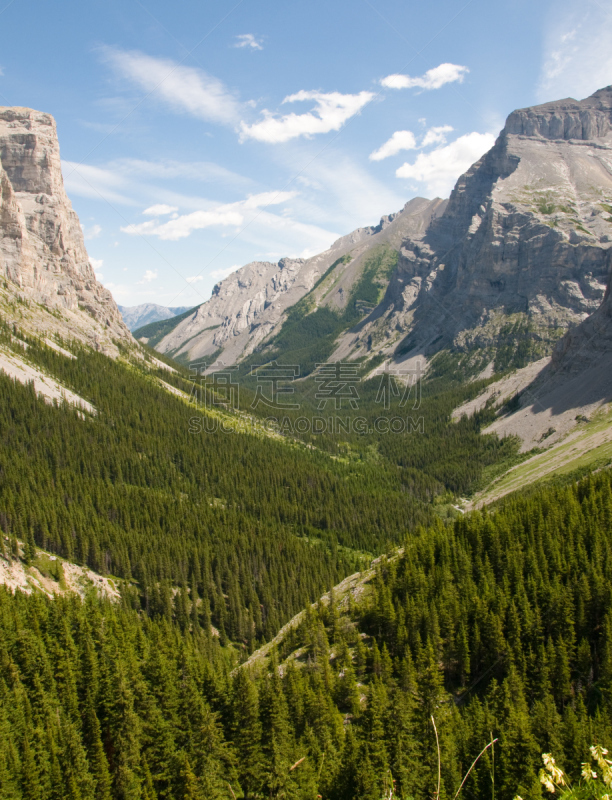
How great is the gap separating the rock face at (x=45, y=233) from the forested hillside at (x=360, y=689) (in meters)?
140

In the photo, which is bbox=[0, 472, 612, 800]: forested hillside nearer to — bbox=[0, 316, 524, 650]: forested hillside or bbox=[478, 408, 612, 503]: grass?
bbox=[0, 316, 524, 650]: forested hillside

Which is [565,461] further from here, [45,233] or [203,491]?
[45,233]

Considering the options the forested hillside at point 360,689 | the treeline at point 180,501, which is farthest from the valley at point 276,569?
the treeline at point 180,501

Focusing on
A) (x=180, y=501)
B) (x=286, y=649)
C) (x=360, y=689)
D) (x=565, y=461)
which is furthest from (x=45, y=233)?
(x=360, y=689)

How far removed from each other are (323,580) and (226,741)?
49924 millimetres

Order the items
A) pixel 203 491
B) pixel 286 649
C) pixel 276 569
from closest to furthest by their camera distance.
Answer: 1. pixel 286 649
2. pixel 276 569
3. pixel 203 491

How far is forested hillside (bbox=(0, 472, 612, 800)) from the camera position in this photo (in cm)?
3134

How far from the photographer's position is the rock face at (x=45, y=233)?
166000 millimetres

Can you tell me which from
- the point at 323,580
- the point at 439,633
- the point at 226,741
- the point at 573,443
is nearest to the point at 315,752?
the point at 226,741

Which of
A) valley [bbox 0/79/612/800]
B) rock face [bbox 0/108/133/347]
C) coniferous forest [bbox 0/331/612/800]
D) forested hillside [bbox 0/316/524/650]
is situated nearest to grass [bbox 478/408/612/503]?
valley [bbox 0/79/612/800]

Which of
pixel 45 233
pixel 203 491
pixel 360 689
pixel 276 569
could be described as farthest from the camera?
pixel 45 233

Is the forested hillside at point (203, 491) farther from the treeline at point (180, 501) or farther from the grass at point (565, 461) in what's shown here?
the grass at point (565, 461)

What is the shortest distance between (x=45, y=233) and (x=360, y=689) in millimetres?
185969

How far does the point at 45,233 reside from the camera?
17938 cm
